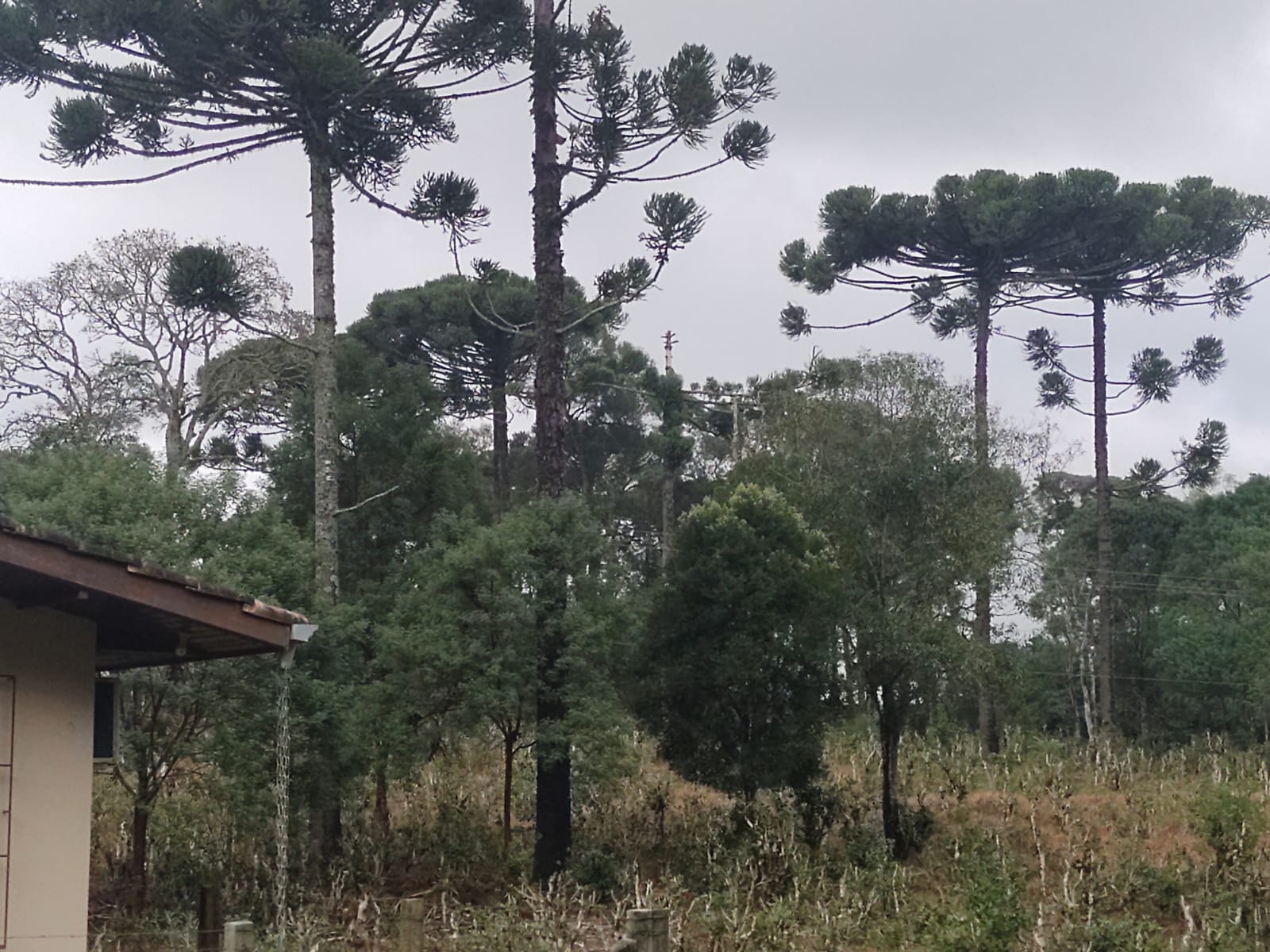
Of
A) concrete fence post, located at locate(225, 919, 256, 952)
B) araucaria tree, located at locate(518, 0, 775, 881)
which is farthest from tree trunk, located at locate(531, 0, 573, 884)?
concrete fence post, located at locate(225, 919, 256, 952)

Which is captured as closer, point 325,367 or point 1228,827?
point 1228,827

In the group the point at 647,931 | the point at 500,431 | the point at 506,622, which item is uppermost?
the point at 500,431

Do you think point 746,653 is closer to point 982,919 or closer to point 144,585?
point 982,919

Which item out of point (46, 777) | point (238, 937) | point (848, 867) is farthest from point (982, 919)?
point (46, 777)

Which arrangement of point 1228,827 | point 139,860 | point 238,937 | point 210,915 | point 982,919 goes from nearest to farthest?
point 238,937
point 210,915
point 982,919
point 139,860
point 1228,827

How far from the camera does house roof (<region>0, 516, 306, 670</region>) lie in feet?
22.4

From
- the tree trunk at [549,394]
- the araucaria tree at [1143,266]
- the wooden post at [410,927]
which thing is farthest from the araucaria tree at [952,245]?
the wooden post at [410,927]

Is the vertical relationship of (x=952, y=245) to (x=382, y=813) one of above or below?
above

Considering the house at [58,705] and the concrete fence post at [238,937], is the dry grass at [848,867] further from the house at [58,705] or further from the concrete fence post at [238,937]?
the concrete fence post at [238,937]

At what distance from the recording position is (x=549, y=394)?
708 inches

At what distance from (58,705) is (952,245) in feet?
74.6

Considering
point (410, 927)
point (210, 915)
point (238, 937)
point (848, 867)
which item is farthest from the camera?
point (848, 867)

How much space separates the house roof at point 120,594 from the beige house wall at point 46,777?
20 centimetres

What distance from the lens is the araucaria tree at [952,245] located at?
86.2 ft
